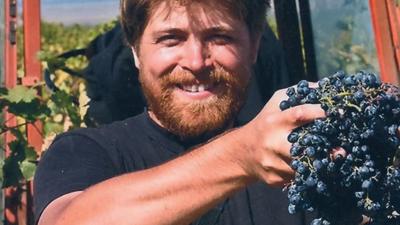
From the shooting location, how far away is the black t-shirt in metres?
2.06

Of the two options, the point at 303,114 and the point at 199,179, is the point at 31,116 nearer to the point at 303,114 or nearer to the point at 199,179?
the point at 199,179

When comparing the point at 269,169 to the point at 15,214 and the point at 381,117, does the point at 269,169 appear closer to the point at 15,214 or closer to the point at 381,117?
the point at 381,117

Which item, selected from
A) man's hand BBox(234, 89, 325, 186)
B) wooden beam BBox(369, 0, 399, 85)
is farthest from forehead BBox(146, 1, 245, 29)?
man's hand BBox(234, 89, 325, 186)

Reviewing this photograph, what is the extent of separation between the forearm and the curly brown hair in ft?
2.45

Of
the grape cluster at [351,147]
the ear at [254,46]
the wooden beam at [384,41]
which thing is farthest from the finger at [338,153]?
the wooden beam at [384,41]

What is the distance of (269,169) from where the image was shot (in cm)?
146

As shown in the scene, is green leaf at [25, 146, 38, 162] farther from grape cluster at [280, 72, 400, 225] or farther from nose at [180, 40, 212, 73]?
grape cluster at [280, 72, 400, 225]

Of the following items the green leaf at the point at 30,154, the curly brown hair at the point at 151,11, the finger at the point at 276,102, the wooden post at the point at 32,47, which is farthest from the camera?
the wooden post at the point at 32,47

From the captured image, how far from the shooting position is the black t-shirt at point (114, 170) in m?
2.06

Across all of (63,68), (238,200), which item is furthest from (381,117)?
(63,68)

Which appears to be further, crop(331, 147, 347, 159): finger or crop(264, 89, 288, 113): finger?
crop(264, 89, 288, 113): finger

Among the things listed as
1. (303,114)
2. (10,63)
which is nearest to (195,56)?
(303,114)

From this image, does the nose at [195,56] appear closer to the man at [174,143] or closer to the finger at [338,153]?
the man at [174,143]

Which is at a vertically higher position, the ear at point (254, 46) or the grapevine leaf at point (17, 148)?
the ear at point (254, 46)
